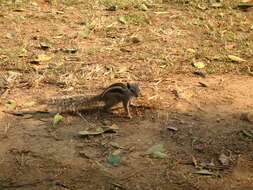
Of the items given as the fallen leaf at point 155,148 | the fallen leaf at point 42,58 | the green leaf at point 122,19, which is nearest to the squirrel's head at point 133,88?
the fallen leaf at point 155,148

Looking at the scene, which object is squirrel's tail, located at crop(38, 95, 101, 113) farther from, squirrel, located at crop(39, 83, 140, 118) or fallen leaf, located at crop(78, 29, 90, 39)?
fallen leaf, located at crop(78, 29, 90, 39)

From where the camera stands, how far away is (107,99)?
413 centimetres

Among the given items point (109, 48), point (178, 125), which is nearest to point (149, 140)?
point (178, 125)

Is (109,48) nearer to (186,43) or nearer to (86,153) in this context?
(186,43)

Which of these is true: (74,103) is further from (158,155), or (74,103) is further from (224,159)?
(224,159)

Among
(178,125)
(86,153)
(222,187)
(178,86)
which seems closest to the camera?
(222,187)

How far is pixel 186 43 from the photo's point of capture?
20.2 ft

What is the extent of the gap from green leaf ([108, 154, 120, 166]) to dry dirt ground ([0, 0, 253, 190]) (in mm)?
50

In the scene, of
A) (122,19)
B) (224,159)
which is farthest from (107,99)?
(122,19)

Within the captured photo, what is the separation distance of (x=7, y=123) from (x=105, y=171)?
1442 millimetres

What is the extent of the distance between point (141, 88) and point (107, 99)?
755 millimetres

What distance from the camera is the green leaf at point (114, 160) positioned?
3.31 meters

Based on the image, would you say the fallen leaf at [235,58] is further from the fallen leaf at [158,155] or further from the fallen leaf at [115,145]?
the fallen leaf at [115,145]

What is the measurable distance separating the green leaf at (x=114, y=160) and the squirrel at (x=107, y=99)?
82 cm
